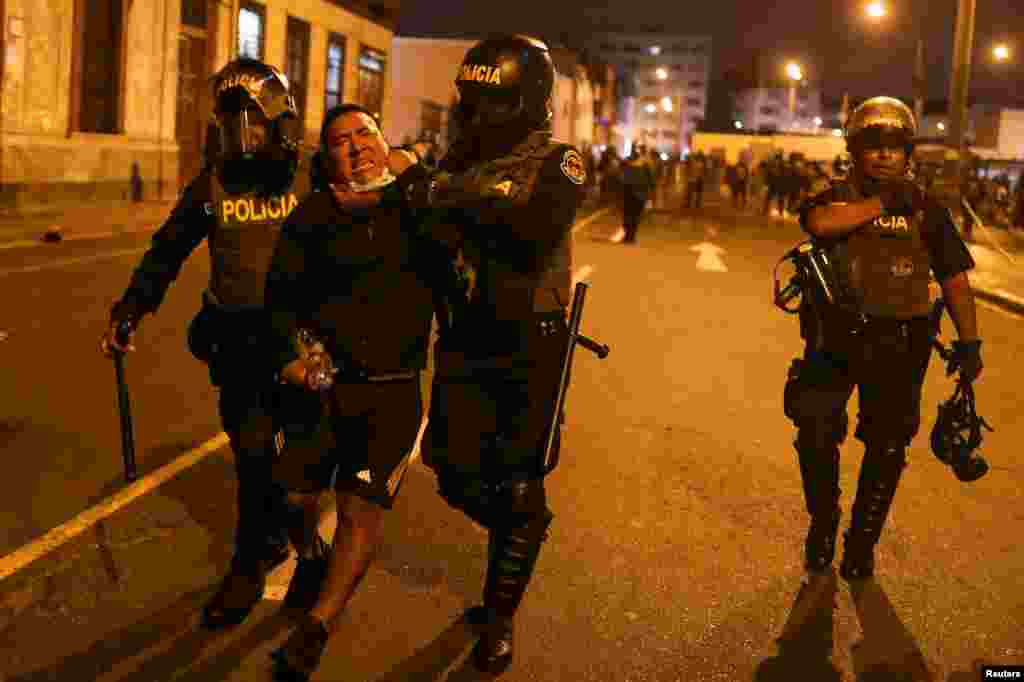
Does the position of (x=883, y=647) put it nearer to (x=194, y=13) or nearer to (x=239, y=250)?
(x=239, y=250)

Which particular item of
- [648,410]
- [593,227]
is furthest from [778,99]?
[648,410]

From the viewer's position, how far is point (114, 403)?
6992 millimetres

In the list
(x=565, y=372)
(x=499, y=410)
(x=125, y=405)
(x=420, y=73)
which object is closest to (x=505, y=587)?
(x=499, y=410)

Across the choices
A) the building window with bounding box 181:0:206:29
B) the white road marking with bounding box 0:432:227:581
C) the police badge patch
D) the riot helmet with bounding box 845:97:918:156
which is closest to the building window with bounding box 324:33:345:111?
the building window with bounding box 181:0:206:29

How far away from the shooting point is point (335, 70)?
117ft

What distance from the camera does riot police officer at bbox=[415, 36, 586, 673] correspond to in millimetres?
3256

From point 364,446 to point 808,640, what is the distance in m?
1.61

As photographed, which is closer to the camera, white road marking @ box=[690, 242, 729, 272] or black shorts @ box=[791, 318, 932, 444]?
black shorts @ box=[791, 318, 932, 444]

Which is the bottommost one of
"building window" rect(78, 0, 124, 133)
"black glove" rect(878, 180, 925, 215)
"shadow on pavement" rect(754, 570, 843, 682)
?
"shadow on pavement" rect(754, 570, 843, 682)

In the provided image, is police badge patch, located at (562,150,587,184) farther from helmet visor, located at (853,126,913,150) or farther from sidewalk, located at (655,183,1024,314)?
sidewalk, located at (655,183,1024,314)

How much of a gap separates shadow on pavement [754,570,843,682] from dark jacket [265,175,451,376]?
4.90 feet

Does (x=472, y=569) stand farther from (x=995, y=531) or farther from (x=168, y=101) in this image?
(x=168, y=101)

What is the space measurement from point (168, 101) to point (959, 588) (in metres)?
23.0

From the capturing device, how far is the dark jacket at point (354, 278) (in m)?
3.38
